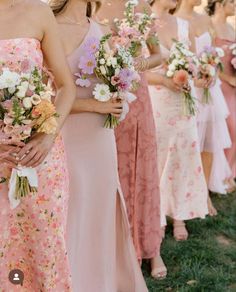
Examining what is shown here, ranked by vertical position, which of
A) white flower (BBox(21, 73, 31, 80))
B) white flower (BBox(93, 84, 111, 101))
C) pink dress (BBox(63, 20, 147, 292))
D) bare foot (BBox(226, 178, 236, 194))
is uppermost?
white flower (BBox(21, 73, 31, 80))

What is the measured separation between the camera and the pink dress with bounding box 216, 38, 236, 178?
723cm

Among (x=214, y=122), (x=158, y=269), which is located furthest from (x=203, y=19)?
(x=158, y=269)

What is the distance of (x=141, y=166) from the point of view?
475 cm

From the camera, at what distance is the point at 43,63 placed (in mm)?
3312

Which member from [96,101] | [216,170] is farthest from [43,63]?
[216,170]

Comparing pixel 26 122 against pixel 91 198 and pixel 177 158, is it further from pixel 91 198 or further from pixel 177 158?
pixel 177 158

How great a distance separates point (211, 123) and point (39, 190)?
3.99 m

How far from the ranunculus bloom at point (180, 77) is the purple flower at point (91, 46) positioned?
1738mm

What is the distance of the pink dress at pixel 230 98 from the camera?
723cm

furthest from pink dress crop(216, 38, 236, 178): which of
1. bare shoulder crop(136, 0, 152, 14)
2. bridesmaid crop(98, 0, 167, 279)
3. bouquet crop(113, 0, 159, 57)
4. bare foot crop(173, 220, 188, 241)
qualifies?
bouquet crop(113, 0, 159, 57)

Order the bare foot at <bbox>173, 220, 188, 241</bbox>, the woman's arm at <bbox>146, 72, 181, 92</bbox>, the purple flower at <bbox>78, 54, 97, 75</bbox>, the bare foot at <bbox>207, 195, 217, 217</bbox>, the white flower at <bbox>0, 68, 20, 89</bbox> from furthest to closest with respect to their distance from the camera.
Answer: the bare foot at <bbox>207, 195, 217, 217</bbox> → the bare foot at <bbox>173, 220, 188, 241</bbox> → the woman's arm at <bbox>146, 72, 181, 92</bbox> → the purple flower at <bbox>78, 54, 97, 75</bbox> → the white flower at <bbox>0, 68, 20, 89</bbox>

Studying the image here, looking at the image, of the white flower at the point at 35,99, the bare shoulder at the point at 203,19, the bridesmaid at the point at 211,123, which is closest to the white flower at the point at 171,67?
the bridesmaid at the point at 211,123

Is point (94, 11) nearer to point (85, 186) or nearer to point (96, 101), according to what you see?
point (96, 101)

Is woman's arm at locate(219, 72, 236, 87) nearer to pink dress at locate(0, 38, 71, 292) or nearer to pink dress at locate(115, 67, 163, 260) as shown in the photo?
pink dress at locate(115, 67, 163, 260)
